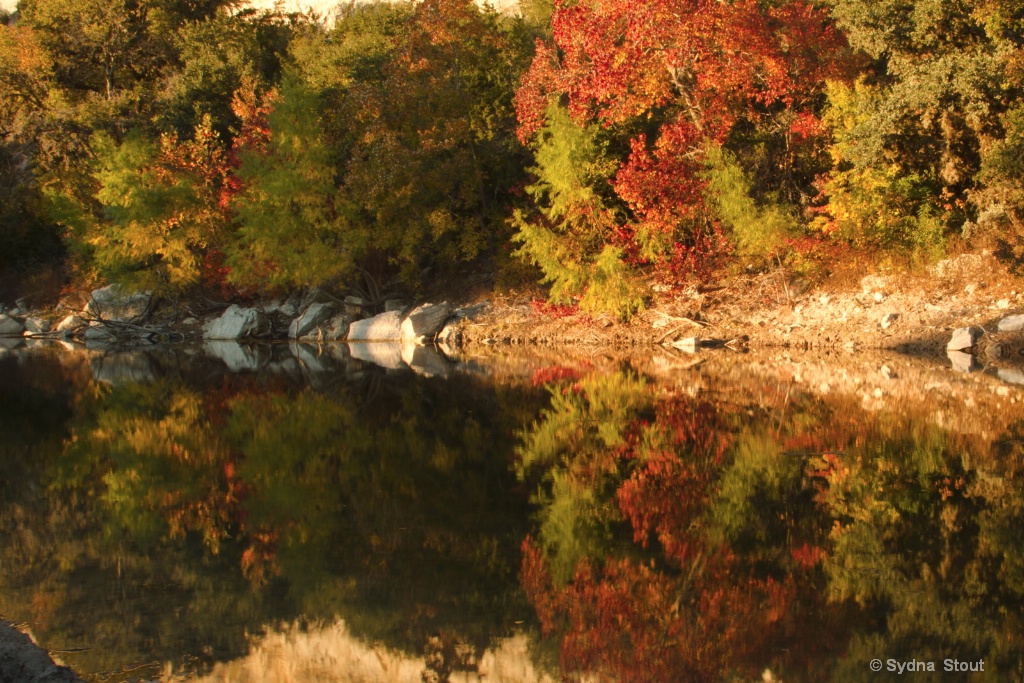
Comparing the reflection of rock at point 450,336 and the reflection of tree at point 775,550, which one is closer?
the reflection of tree at point 775,550

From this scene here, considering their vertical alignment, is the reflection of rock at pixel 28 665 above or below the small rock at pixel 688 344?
above

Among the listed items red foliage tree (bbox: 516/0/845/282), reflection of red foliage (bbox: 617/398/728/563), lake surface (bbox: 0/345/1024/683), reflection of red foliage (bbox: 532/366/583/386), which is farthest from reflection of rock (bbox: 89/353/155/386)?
reflection of red foliage (bbox: 617/398/728/563)

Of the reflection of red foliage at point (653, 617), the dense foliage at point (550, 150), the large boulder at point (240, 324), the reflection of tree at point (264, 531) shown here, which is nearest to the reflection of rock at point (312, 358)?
the dense foliage at point (550, 150)

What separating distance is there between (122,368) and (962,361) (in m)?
19.0

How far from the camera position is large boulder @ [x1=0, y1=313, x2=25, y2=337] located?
41562mm

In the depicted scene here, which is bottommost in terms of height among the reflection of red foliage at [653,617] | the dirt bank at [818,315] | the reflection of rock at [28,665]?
the dirt bank at [818,315]

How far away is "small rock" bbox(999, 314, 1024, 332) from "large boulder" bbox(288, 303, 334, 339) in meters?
22.5

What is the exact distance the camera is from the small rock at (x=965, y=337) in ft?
63.6

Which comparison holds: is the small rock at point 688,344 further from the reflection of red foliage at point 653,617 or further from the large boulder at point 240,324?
the large boulder at point 240,324

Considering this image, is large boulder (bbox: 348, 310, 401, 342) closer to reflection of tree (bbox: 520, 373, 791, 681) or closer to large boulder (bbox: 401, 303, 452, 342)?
large boulder (bbox: 401, 303, 452, 342)

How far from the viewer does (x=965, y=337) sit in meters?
19.4

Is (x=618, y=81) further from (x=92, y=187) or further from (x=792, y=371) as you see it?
(x=92, y=187)

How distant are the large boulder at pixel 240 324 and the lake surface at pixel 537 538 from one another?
2095 cm

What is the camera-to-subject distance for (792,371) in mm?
17172
